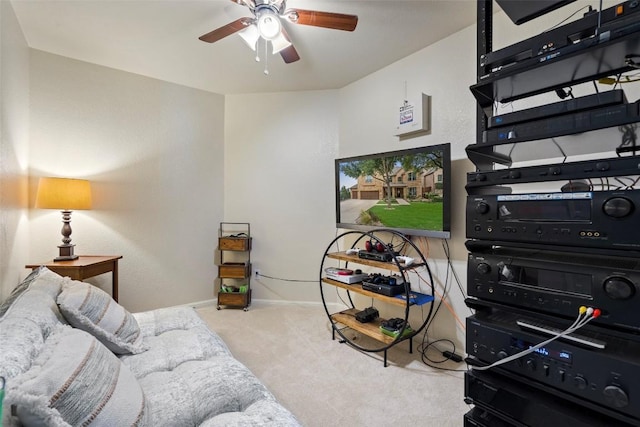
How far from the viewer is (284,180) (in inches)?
141

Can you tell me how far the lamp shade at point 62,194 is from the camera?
2389 mm

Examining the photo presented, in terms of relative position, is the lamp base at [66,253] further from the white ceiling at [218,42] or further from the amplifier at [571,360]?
the amplifier at [571,360]

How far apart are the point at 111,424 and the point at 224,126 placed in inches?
133

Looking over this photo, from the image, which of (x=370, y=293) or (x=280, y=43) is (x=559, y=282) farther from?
(x=280, y=43)

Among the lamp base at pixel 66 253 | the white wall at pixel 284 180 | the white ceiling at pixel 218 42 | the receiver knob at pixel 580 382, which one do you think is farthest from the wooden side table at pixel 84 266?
the receiver knob at pixel 580 382

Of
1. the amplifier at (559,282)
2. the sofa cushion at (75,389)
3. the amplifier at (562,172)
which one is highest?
the amplifier at (562,172)

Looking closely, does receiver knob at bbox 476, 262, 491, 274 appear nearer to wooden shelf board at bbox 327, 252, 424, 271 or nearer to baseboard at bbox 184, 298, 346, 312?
wooden shelf board at bbox 327, 252, 424, 271

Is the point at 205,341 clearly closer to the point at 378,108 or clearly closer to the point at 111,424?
the point at 111,424

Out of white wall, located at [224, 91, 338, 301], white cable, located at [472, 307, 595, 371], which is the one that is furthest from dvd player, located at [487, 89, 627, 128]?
white wall, located at [224, 91, 338, 301]

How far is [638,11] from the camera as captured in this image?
73cm

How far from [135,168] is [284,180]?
157cm

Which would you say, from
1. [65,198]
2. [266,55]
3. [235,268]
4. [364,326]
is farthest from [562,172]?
[65,198]

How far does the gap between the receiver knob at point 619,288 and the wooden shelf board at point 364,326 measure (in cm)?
161

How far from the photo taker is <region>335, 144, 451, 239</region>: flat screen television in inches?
88.7
